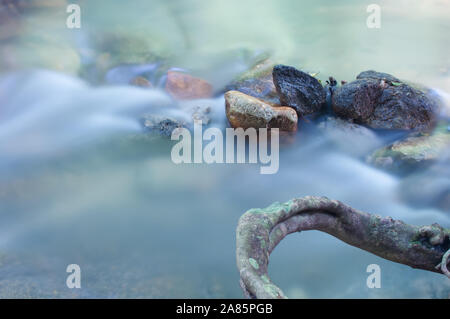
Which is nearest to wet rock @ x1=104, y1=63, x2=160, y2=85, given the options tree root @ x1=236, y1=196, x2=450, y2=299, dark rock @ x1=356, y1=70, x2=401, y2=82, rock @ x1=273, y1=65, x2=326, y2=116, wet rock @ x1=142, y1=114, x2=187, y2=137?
wet rock @ x1=142, y1=114, x2=187, y2=137

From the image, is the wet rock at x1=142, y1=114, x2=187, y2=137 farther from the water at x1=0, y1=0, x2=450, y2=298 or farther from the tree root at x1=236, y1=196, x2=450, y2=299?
the tree root at x1=236, y1=196, x2=450, y2=299

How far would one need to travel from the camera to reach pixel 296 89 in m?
7.45

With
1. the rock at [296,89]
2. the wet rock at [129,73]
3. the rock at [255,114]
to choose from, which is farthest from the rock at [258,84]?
the wet rock at [129,73]

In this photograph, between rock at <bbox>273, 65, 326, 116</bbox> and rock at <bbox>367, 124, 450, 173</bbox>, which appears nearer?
rock at <bbox>367, 124, 450, 173</bbox>

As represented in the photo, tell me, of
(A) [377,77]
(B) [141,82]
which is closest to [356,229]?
(A) [377,77]

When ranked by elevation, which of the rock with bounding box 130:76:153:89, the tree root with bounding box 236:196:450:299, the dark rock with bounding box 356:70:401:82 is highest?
the rock with bounding box 130:76:153:89

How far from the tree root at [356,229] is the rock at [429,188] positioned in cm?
299

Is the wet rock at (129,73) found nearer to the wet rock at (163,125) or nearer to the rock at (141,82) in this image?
the rock at (141,82)

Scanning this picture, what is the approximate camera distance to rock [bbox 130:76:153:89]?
9.03 metres

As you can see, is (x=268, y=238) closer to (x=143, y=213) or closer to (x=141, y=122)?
(x=143, y=213)

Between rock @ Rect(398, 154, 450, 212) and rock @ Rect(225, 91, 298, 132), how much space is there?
2219 mm

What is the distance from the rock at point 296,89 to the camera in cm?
742

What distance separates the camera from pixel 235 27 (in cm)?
1185

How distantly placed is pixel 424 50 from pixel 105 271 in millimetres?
11009
